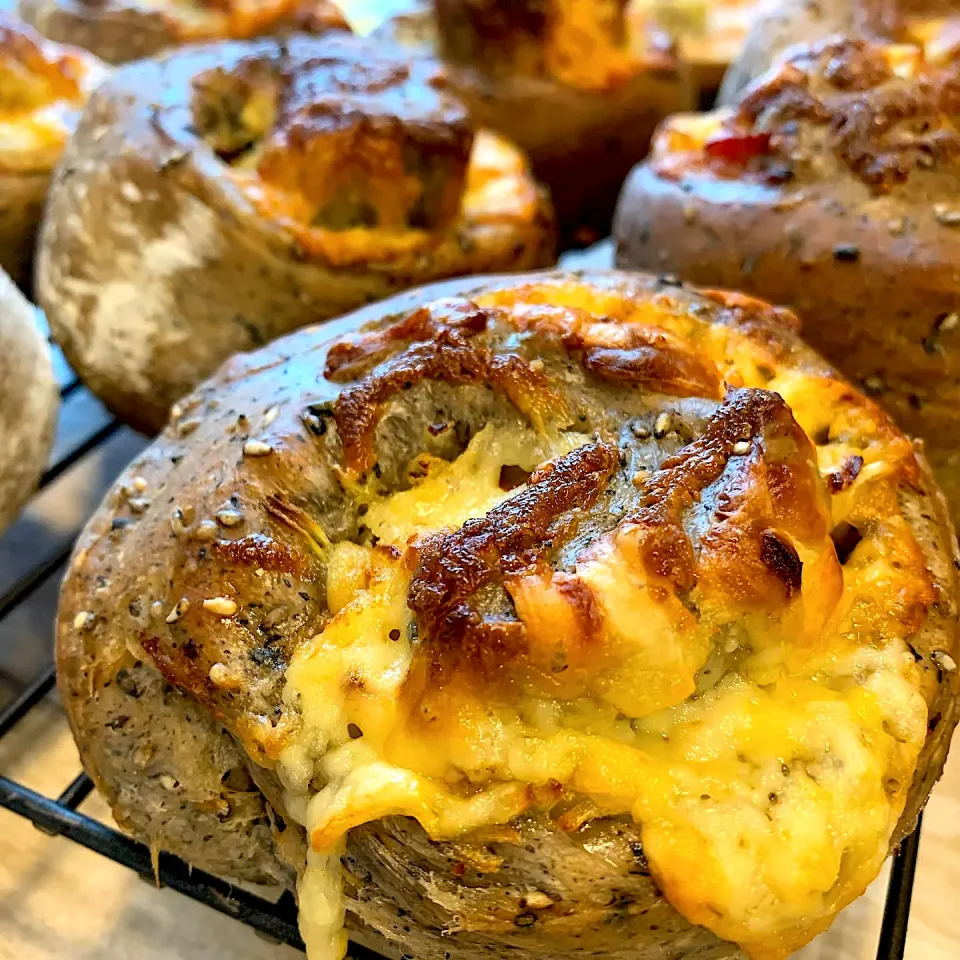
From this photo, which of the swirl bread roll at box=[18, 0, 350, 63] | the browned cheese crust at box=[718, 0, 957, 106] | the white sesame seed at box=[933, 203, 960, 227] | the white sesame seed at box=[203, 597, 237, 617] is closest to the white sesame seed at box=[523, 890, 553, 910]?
the white sesame seed at box=[203, 597, 237, 617]

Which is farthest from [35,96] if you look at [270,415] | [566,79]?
[270,415]

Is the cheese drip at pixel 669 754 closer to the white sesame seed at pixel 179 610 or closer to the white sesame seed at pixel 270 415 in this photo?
the white sesame seed at pixel 179 610

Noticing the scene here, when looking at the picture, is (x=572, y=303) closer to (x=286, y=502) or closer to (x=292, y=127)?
(x=286, y=502)

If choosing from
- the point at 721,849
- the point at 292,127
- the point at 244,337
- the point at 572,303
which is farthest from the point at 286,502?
the point at 292,127

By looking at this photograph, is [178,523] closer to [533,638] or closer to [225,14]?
[533,638]

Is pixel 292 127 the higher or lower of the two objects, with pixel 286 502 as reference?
higher

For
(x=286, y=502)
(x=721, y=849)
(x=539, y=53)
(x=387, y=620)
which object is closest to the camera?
(x=721, y=849)
